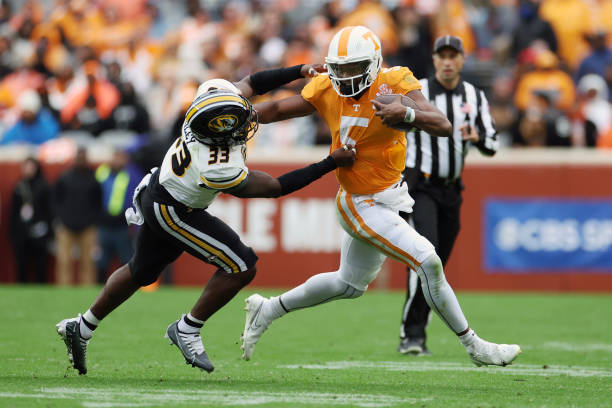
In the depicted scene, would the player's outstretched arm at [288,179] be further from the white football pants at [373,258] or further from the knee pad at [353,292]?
the knee pad at [353,292]

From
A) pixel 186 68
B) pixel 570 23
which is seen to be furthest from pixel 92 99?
pixel 570 23

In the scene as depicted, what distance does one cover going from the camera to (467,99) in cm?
711

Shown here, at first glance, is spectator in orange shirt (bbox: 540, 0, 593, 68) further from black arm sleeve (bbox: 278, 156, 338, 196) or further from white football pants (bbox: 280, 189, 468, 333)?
black arm sleeve (bbox: 278, 156, 338, 196)

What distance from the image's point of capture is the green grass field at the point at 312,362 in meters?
4.87

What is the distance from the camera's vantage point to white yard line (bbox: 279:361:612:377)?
5.98 metres

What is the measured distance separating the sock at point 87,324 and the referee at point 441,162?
2.09 meters

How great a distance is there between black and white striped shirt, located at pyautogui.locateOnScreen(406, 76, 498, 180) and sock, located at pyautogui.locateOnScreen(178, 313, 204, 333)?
2055mm

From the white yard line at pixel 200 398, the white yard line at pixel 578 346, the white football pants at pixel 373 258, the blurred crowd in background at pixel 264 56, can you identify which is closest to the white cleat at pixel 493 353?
the white football pants at pixel 373 258

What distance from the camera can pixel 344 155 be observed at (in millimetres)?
5477


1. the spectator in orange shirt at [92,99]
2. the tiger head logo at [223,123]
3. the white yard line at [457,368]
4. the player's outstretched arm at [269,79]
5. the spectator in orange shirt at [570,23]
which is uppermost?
the spectator in orange shirt at [570,23]

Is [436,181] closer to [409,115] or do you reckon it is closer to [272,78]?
[272,78]

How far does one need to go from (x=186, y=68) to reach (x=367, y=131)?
9.37 m

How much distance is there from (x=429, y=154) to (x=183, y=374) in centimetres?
226

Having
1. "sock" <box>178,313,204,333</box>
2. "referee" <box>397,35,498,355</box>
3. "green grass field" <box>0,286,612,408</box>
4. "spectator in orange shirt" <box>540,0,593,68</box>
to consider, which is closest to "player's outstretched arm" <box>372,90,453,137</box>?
"green grass field" <box>0,286,612,408</box>
